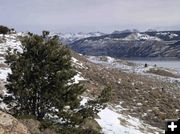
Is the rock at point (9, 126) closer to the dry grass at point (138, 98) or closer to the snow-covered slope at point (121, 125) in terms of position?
the snow-covered slope at point (121, 125)

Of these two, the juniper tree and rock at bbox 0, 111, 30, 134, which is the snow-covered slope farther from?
rock at bbox 0, 111, 30, 134

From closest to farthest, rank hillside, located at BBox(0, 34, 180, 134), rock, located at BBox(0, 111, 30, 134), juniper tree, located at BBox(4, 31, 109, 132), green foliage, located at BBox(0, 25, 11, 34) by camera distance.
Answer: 1. rock, located at BBox(0, 111, 30, 134)
2. juniper tree, located at BBox(4, 31, 109, 132)
3. hillside, located at BBox(0, 34, 180, 134)
4. green foliage, located at BBox(0, 25, 11, 34)

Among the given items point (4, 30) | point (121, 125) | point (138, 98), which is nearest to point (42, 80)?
point (121, 125)

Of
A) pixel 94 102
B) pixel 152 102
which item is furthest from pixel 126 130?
pixel 152 102

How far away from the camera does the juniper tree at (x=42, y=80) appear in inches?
646

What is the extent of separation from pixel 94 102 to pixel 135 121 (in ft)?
37.2

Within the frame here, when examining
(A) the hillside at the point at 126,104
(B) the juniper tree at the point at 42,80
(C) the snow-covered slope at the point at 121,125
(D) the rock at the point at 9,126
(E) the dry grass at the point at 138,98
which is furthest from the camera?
(E) the dry grass at the point at 138,98

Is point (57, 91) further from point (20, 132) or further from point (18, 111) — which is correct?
point (20, 132)

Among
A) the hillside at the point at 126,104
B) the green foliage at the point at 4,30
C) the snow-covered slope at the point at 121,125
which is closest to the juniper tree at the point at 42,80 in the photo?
the hillside at the point at 126,104

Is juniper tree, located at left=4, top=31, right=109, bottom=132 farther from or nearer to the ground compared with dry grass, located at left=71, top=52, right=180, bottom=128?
farther from the ground

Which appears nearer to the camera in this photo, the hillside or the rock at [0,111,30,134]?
the rock at [0,111,30,134]

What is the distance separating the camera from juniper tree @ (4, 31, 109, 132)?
1641 centimetres

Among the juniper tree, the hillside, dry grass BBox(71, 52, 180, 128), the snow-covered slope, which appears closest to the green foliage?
the hillside

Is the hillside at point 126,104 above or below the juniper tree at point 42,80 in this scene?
below
